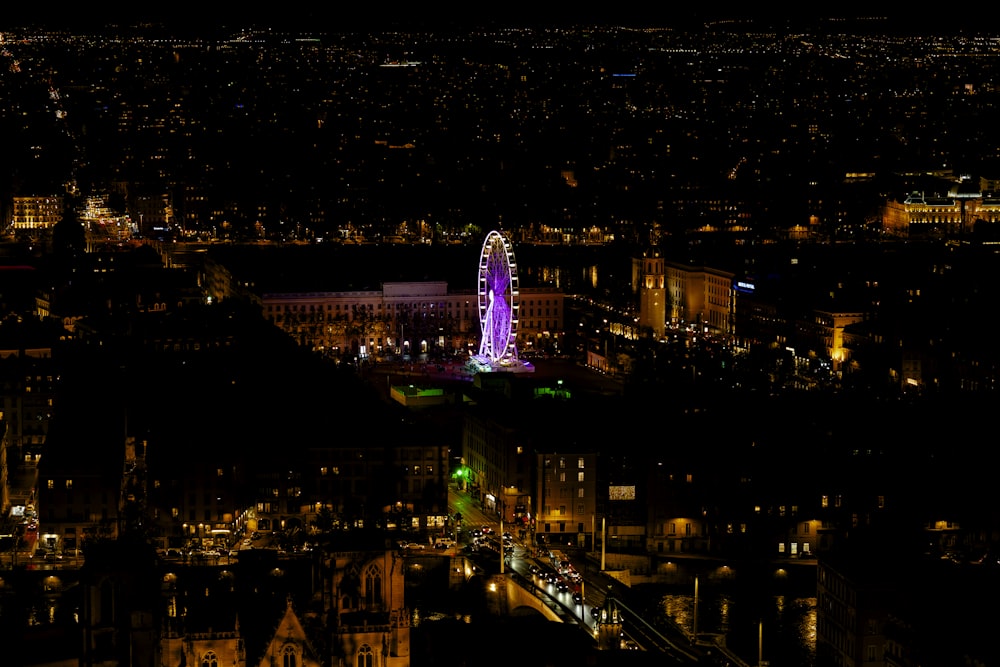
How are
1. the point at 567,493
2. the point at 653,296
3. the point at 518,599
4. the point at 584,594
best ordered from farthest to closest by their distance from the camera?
1. the point at 653,296
2. the point at 567,493
3. the point at 584,594
4. the point at 518,599

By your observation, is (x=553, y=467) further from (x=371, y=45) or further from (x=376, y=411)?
(x=371, y=45)

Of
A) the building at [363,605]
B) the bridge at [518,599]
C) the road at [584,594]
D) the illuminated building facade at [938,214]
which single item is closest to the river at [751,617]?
the road at [584,594]

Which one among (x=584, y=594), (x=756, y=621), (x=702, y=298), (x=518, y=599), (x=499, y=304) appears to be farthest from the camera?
(x=702, y=298)

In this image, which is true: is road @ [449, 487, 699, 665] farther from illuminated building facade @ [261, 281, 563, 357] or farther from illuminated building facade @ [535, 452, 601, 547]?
illuminated building facade @ [261, 281, 563, 357]

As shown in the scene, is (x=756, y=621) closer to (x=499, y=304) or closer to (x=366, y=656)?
(x=366, y=656)

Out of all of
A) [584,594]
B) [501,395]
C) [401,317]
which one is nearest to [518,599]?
[584,594]

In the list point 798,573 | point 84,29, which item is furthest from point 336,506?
point 84,29
